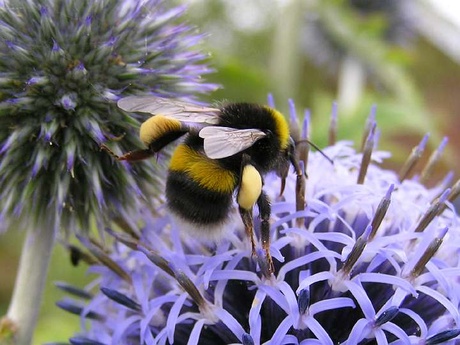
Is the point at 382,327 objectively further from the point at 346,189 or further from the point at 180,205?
the point at 180,205

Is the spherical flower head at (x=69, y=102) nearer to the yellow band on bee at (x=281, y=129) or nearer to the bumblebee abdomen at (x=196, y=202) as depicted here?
the bumblebee abdomen at (x=196, y=202)

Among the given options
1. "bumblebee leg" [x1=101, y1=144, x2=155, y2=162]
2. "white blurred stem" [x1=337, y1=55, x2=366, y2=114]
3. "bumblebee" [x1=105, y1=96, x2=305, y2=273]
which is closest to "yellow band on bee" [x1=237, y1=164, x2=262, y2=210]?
"bumblebee" [x1=105, y1=96, x2=305, y2=273]

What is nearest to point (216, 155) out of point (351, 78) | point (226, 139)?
point (226, 139)

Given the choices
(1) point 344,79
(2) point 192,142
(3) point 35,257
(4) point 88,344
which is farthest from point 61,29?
(1) point 344,79

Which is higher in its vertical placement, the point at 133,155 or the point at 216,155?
the point at 216,155

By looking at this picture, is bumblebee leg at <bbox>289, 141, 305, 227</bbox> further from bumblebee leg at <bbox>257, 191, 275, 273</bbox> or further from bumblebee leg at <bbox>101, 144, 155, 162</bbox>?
bumblebee leg at <bbox>101, 144, 155, 162</bbox>

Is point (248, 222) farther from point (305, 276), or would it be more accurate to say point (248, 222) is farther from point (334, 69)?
point (334, 69)

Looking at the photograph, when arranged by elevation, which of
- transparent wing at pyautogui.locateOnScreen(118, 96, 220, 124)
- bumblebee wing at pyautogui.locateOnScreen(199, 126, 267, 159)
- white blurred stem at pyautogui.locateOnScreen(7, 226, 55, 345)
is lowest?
white blurred stem at pyautogui.locateOnScreen(7, 226, 55, 345)
